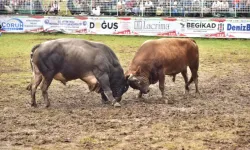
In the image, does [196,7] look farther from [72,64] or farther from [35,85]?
[35,85]

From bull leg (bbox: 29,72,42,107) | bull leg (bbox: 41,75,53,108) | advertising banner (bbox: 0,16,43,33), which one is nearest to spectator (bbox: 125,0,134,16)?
advertising banner (bbox: 0,16,43,33)

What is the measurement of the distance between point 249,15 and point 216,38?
6.85 ft

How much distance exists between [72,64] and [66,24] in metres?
19.9

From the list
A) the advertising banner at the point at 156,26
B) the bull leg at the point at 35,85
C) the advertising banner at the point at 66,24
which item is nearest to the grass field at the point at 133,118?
the bull leg at the point at 35,85

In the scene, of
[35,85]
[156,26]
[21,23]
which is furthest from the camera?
[21,23]

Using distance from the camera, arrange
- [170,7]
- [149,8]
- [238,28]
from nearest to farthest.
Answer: [238,28] < [170,7] < [149,8]

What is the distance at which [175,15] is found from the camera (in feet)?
100

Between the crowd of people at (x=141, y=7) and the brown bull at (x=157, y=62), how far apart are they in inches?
632

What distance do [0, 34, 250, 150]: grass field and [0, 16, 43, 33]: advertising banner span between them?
579 inches

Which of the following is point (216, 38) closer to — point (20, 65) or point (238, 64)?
point (238, 64)

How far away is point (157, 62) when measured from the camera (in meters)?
13.2

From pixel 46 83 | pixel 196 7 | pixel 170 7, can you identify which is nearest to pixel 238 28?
pixel 196 7

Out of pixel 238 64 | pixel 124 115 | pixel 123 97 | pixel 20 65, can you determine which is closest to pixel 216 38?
pixel 238 64

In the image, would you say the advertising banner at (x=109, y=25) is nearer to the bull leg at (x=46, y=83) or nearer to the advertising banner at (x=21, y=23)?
the advertising banner at (x=21, y=23)
